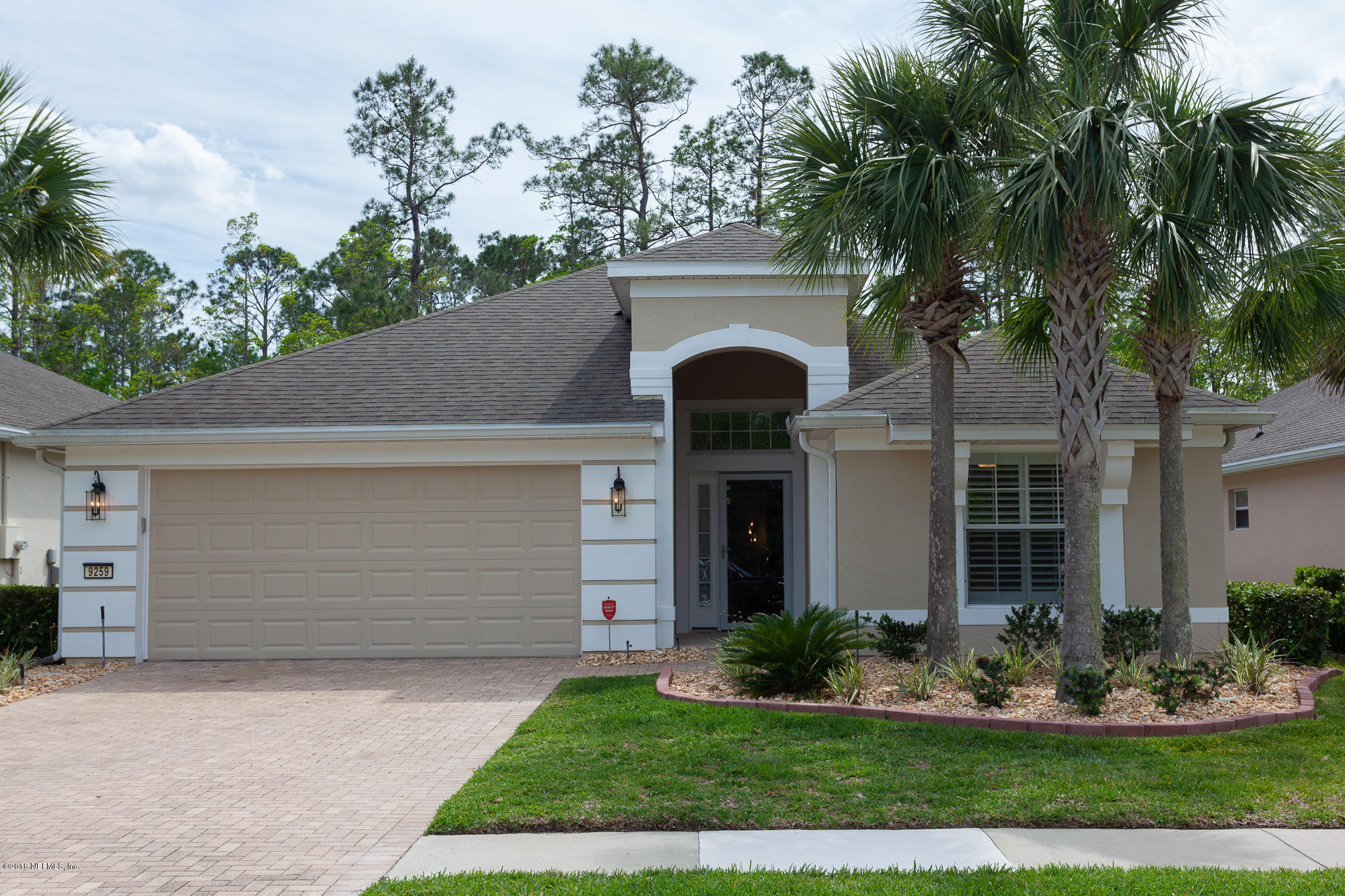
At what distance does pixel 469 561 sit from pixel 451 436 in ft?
5.24

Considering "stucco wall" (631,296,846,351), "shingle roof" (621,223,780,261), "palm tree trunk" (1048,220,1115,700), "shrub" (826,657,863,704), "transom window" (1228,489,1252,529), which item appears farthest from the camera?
"transom window" (1228,489,1252,529)

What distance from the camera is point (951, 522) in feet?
32.4

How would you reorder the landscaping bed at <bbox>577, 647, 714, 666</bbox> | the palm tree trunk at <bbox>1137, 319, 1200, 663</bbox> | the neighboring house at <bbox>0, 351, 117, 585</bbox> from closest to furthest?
the palm tree trunk at <bbox>1137, 319, 1200, 663</bbox>, the landscaping bed at <bbox>577, 647, 714, 666</bbox>, the neighboring house at <bbox>0, 351, 117, 585</bbox>

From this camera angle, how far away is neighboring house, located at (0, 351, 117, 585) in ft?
51.7

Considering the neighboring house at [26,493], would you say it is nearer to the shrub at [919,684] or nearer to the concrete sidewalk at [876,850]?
the concrete sidewalk at [876,850]

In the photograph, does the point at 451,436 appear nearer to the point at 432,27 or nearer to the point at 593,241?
the point at 432,27

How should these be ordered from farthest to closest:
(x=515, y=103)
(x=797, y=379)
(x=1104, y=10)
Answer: (x=515, y=103), (x=797, y=379), (x=1104, y=10)

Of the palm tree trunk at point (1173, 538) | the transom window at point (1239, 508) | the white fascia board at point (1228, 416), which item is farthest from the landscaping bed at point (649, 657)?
the transom window at point (1239, 508)

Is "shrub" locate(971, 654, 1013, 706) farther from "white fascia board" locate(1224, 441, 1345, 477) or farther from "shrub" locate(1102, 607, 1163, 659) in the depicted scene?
"white fascia board" locate(1224, 441, 1345, 477)

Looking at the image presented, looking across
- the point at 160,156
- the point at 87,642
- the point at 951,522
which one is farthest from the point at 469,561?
the point at 160,156

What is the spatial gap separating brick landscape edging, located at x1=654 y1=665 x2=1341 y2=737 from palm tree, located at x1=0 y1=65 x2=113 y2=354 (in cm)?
814

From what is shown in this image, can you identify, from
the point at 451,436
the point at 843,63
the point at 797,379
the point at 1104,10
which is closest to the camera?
the point at 1104,10

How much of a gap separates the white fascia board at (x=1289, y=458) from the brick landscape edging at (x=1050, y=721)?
317 inches

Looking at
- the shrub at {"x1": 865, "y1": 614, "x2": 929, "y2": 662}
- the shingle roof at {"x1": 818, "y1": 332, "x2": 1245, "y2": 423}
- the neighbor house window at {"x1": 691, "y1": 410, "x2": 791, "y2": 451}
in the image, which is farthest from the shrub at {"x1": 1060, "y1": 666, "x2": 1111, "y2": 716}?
the neighbor house window at {"x1": 691, "y1": 410, "x2": 791, "y2": 451}
